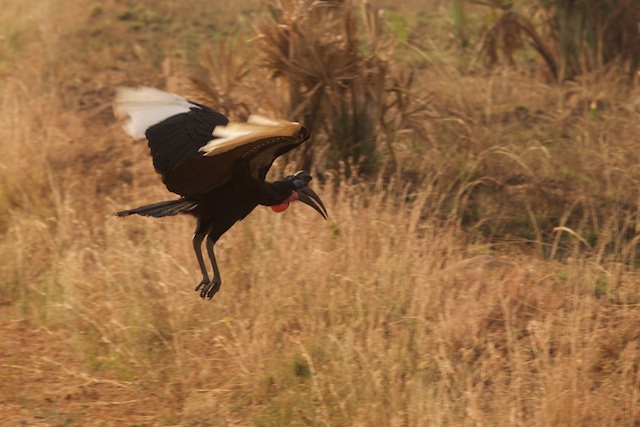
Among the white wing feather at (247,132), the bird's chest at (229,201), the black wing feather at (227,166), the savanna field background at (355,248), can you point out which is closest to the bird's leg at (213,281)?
the bird's chest at (229,201)

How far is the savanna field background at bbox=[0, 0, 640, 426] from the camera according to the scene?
5008 millimetres

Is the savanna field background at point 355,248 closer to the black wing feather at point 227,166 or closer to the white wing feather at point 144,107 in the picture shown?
the black wing feather at point 227,166

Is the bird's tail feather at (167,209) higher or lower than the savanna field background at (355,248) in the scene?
higher

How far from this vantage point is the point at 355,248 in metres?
5.99

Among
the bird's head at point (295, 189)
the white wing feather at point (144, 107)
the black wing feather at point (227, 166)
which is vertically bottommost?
the bird's head at point (295, 189)

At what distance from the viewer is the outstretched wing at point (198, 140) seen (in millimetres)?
3611

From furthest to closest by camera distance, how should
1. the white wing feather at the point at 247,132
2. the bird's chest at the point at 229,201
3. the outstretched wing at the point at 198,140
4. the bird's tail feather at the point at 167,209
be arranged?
the bird's tail feather at the point at 167,209 < the bird's chest at the point at 229,201 < the outstretched wing at the point at 198,140 < the white wing feather at the point at 247,132

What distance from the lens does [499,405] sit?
4539 mm

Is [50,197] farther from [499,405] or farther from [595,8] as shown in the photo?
[595,8]

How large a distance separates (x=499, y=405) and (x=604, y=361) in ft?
3.19

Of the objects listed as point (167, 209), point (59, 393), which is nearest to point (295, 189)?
point (167, 209)

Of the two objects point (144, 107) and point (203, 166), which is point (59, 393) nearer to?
point (144, 107)

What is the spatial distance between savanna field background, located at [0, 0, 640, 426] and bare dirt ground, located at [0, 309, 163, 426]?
2 centimetres

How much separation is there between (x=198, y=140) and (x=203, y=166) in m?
0.52
